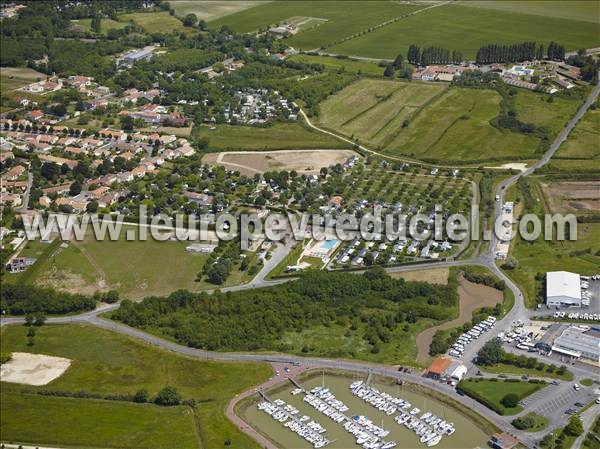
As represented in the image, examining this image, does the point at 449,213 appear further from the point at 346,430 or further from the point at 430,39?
the point at 430,39

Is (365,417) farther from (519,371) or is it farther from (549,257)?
(549,257)

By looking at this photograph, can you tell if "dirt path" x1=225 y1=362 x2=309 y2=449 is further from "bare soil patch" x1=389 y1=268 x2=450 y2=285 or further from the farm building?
"bare soil patch" x1=389 y1=268 x2=450 y2=285

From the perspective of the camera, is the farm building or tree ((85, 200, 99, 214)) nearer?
the farm building

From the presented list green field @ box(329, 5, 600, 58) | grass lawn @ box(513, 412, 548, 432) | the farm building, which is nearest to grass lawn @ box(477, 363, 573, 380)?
the farm building

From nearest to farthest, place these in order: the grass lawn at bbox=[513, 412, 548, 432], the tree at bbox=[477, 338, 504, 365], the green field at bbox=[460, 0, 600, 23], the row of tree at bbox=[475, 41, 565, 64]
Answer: the grass lawn at bbox=[513, 412, 548, 432] → the tree at bbox=[477, 338, 504, 365] → the row of tree at bbox=[475, 41, 565, 64] → the green field at bbox=[460, 0, 600, 23]

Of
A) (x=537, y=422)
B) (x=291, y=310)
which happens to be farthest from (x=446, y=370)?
(x=291, y=310)

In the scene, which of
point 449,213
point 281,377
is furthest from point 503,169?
point 281,377
